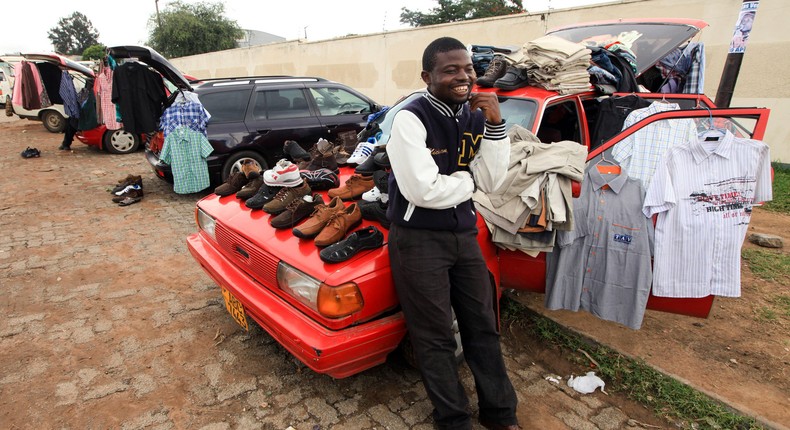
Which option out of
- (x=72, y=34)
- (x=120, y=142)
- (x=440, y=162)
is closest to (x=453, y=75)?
(x=440, y=162)

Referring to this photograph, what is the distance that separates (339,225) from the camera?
8.09ft

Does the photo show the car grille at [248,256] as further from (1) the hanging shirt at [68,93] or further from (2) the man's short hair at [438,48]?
(1) the hanging shirt at [68,93]

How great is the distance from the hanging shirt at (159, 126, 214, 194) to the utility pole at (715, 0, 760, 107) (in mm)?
6169

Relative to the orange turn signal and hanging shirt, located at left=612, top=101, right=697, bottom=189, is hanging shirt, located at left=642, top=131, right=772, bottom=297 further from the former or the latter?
the orange turn signal

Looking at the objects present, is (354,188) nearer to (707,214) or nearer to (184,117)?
(707,214)

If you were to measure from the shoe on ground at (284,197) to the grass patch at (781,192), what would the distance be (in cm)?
649

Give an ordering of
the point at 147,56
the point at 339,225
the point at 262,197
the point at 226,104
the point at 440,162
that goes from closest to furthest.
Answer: the point at 440,162 < the point at 339,225 < the point at 262,197 < the point at 147,56 < the point at 226,104

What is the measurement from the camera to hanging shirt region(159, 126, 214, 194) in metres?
5.82

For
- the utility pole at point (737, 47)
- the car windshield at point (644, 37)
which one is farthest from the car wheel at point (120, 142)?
the utility pole at point (737, 47)

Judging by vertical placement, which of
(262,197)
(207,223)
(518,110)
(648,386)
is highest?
(518,110)

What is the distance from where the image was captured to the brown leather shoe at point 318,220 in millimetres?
2496

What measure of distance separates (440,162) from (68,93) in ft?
31.6

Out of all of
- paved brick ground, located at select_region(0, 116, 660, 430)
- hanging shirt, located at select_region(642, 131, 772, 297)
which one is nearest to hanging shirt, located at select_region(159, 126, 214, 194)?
paved brick ground, located at select_region(0, 116, 660, 430)

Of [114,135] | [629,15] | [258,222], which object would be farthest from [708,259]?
[114,135]
